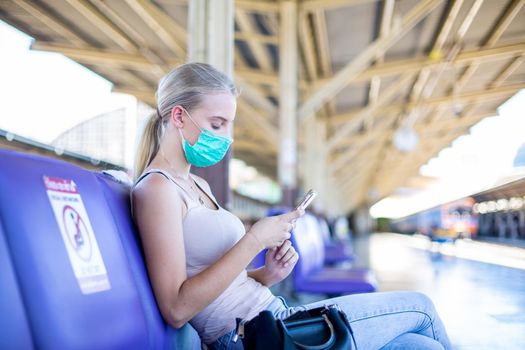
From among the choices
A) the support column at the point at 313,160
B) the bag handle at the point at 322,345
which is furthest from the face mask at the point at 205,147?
the support column at the point at 313,160

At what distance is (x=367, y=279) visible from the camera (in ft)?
10.4

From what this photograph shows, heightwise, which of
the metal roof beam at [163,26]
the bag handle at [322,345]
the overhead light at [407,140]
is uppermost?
the metal roof beam at [163,26]

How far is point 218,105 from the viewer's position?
4.78 ft

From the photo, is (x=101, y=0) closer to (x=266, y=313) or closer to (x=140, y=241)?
(x=140, y=241)

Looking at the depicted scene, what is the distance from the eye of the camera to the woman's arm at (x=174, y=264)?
4.05ft

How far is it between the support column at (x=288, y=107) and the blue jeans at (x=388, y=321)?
20.0 ft

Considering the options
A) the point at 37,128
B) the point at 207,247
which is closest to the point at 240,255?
the point at 207,247

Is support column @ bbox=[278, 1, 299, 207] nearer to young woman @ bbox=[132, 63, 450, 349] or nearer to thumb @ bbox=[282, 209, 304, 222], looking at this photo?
young woman @ bbox=[132, 63, 450, 349]

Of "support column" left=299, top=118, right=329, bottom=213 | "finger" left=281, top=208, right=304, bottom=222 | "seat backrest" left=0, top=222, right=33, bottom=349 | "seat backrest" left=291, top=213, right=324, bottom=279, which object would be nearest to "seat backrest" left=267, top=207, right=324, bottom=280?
"seat backrest" left=291, top=213, right=324, bottom=279

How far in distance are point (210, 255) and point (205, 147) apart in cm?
31

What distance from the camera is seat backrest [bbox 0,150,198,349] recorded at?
0.86 meters

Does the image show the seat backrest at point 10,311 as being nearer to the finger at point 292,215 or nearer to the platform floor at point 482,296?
the finger at point 292,215

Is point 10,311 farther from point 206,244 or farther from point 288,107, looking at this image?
point 288,107

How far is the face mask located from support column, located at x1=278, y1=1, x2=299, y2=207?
610 cm
